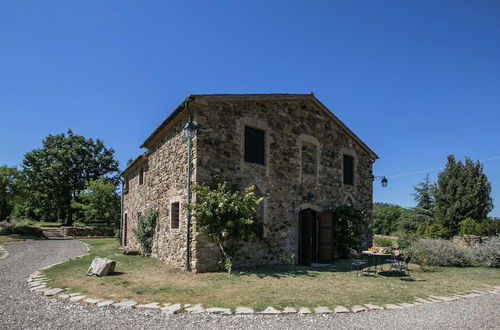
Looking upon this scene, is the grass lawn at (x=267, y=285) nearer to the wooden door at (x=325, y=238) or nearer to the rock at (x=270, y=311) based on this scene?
the rock at (x=270, y=311)

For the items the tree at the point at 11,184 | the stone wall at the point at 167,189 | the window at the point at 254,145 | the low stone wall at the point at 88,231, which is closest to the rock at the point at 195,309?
the stone wall at the point at 167,189

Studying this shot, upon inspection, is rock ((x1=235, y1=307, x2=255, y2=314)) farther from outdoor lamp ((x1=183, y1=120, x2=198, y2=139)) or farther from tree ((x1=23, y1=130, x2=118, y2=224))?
tree ((x1=23, y1=130, x2=118, y2=224))

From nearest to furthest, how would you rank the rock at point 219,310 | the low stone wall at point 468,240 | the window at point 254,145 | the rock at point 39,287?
the rock at point 219,310
the rock at point 39,287
the window at point 254,145
the low stone wall at point 468,240

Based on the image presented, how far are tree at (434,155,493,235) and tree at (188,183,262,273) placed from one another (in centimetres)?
1882

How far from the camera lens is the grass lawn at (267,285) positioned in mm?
6219

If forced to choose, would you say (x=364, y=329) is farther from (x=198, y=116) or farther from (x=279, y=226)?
(x=198, y=116)

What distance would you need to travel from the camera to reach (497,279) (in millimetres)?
8992

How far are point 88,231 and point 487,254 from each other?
29109 mm

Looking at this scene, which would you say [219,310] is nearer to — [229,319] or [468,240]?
[229,319]

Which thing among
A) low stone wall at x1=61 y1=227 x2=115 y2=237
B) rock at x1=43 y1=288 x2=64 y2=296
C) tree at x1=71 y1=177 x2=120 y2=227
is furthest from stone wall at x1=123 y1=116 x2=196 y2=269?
low stone wall at x1=61 y1=227 x2=115 y2=237

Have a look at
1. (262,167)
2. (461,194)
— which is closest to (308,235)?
(262,167)

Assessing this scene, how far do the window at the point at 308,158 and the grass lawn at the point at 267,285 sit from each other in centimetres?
390

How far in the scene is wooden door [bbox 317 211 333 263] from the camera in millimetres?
11859

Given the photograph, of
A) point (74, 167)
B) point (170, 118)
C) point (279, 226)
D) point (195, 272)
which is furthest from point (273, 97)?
point (74, 167)
